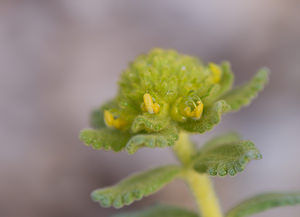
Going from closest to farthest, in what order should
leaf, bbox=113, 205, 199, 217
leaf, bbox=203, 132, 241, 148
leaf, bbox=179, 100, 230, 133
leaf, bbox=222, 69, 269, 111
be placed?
leaf, bbox=179, 100, 230, 133 < leaf, bbox=222, 69, 269, 111 < leaf, bbox=113, 205, 199, 217 < leaf, bbox=203, 132, 241, 148

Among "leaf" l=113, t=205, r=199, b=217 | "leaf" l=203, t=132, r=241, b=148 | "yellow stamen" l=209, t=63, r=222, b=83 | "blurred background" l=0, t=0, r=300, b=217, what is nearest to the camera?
"yellow stamen" l=209, t=63, r=222, b=83

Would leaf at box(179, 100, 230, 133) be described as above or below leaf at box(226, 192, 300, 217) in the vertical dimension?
above

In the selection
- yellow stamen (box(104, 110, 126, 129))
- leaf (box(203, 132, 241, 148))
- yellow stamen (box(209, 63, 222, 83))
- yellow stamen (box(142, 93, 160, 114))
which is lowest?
yellow stamen (box(142, 93, 160, 114))

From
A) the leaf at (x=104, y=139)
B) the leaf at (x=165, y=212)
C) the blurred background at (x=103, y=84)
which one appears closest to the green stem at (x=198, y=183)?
the leaf at (x=165, y=212)

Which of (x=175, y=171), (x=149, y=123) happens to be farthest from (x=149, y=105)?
(x=175, y=171)

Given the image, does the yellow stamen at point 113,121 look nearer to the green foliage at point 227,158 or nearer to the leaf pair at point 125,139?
the leaf pair at point 125,139

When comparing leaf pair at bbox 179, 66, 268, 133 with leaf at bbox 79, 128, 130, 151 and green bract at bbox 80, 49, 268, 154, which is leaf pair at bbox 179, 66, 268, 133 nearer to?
green bract at bbox 80, 49, 268, 154

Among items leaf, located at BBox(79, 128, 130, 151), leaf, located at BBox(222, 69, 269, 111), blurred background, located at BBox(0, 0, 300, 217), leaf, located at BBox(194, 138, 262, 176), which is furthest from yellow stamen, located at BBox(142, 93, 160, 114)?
blurred background, located at BBox(0, 0, 300, 217)
